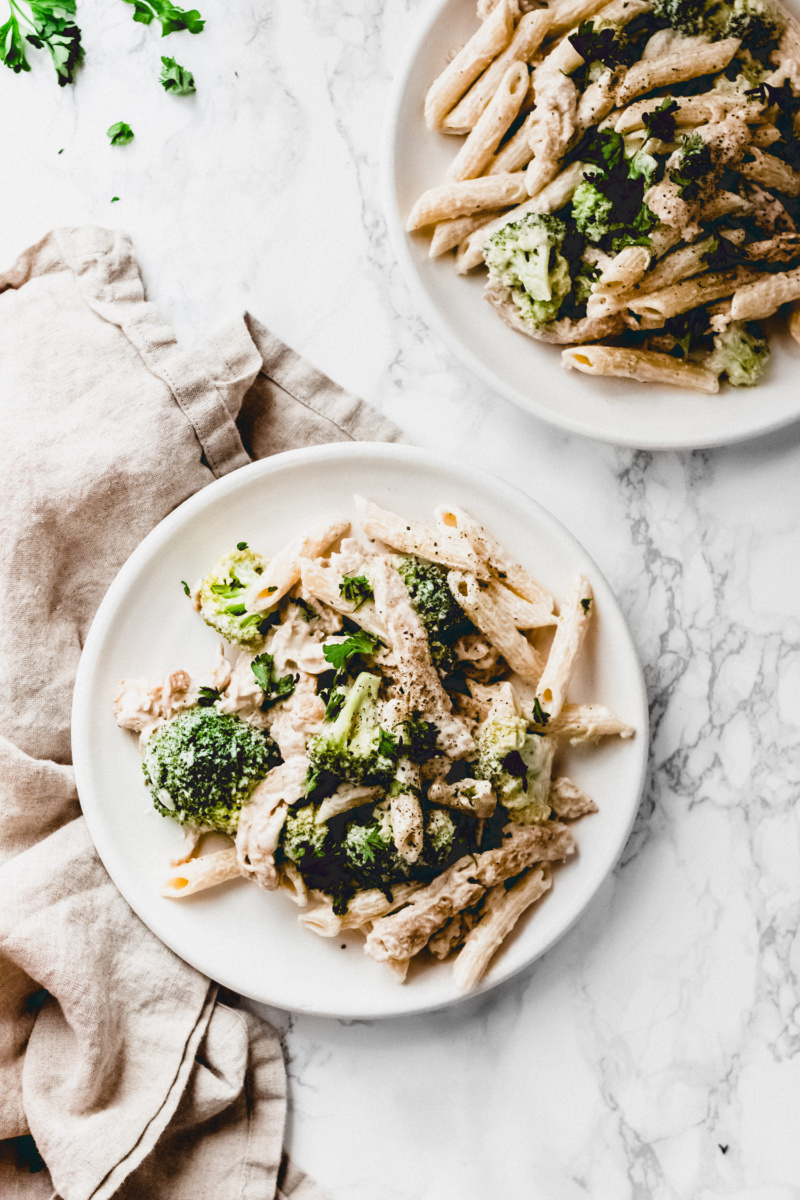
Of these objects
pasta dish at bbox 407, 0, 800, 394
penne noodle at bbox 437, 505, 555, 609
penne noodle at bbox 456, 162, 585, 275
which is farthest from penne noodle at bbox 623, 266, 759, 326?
penne noodle at bbox 437, 505, 555, 609

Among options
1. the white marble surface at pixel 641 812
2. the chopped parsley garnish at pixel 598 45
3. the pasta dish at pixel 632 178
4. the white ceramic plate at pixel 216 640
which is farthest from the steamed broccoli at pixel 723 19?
the white ceramic plate at pixel 216 640

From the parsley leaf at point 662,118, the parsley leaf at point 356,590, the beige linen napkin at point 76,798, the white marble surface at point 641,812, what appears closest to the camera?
the parsley leaf at point 662,118

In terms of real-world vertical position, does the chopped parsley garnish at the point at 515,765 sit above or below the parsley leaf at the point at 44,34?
below

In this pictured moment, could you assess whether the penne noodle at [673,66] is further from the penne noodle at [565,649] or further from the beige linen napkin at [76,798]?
the penne noodle at [565,649]

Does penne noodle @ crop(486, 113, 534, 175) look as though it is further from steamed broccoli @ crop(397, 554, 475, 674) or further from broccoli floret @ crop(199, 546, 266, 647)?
broccoli floret @ crop(199, 546, 266, 647)

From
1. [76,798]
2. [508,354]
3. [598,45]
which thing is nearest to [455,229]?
[508,354]

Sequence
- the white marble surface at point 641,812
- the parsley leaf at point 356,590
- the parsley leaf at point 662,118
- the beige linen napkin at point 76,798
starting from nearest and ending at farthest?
1. the parsley leaf at point 662,118
2. the parsley leaf at point 356,590
3. the beige linen napkin at point 76,798
4. the white marble surface at point 641,812

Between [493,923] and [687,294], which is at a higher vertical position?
[687,294]

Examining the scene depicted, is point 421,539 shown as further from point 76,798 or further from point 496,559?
point 76,798
